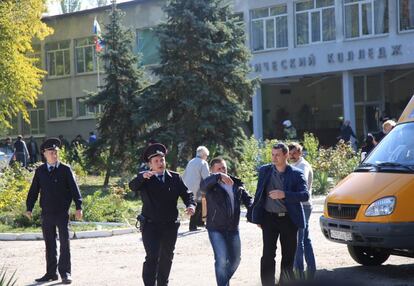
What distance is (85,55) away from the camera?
5097 cm

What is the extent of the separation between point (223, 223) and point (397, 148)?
3.07 m

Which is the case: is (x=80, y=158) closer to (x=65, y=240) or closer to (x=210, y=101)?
(x=210, y=101)

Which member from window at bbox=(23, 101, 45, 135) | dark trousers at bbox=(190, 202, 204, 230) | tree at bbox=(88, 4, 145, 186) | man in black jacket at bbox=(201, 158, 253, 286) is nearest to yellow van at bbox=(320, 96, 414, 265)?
man in black jacket at bbox=(201, 158, 253, 286)

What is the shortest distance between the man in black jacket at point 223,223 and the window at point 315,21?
2982 cm

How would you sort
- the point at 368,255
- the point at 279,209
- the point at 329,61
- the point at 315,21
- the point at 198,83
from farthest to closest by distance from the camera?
the point at 315,21, the point at 329,61, the point at 198,83, the point at 368,255, the point at 279,209

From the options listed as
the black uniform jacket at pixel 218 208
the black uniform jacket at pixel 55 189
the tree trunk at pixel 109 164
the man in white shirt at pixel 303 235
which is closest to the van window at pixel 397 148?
the man in white shirt at pixel 303 235

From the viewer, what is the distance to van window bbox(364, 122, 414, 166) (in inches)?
387

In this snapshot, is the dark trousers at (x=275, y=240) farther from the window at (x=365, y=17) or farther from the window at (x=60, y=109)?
the window at (x=60, y=109)

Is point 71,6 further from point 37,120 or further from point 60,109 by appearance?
point 60,109

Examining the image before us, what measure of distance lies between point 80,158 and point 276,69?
15.6 metres

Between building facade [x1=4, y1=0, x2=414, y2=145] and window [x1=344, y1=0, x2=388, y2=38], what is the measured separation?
0.05 metres

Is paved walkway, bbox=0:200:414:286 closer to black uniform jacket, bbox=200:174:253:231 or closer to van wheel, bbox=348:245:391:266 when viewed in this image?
van wheel, bbox=348:245:391:266

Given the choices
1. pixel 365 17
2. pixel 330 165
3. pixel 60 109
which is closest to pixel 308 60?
pixel 365 17

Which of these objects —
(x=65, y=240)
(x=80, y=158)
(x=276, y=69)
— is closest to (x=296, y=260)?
(x=65, y=240)
